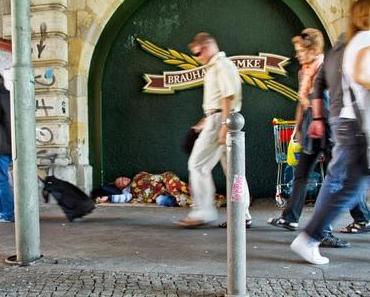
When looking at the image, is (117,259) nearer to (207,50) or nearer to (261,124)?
(207,50)

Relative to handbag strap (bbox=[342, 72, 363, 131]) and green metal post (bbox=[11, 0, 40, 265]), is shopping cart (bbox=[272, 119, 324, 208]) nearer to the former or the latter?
handbag strap (bbox=[342, 72, 363, 131])

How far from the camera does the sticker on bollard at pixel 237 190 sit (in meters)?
3.46

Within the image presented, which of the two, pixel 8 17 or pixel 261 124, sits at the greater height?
pixel 8 17

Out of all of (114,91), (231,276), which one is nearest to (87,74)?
(114,91)

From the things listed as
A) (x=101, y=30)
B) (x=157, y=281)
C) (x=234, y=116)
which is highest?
(x=101, y=30)

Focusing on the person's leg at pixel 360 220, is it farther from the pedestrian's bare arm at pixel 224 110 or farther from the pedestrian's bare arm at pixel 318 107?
the pedestrian's bare arm at pixel 224 110

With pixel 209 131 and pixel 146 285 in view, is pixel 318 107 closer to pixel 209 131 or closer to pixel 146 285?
pixel 209 131

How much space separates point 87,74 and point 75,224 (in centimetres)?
276

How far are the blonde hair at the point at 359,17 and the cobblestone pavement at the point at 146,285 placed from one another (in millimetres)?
1877

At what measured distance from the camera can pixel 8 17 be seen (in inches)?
315

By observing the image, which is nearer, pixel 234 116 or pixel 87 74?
pixel 234 116

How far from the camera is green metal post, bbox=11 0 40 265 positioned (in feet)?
14.4

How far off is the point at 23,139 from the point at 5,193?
2196mm

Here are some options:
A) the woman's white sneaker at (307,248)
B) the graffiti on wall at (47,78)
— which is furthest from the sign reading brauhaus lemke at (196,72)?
the woman's white sneaker at (307,248)
